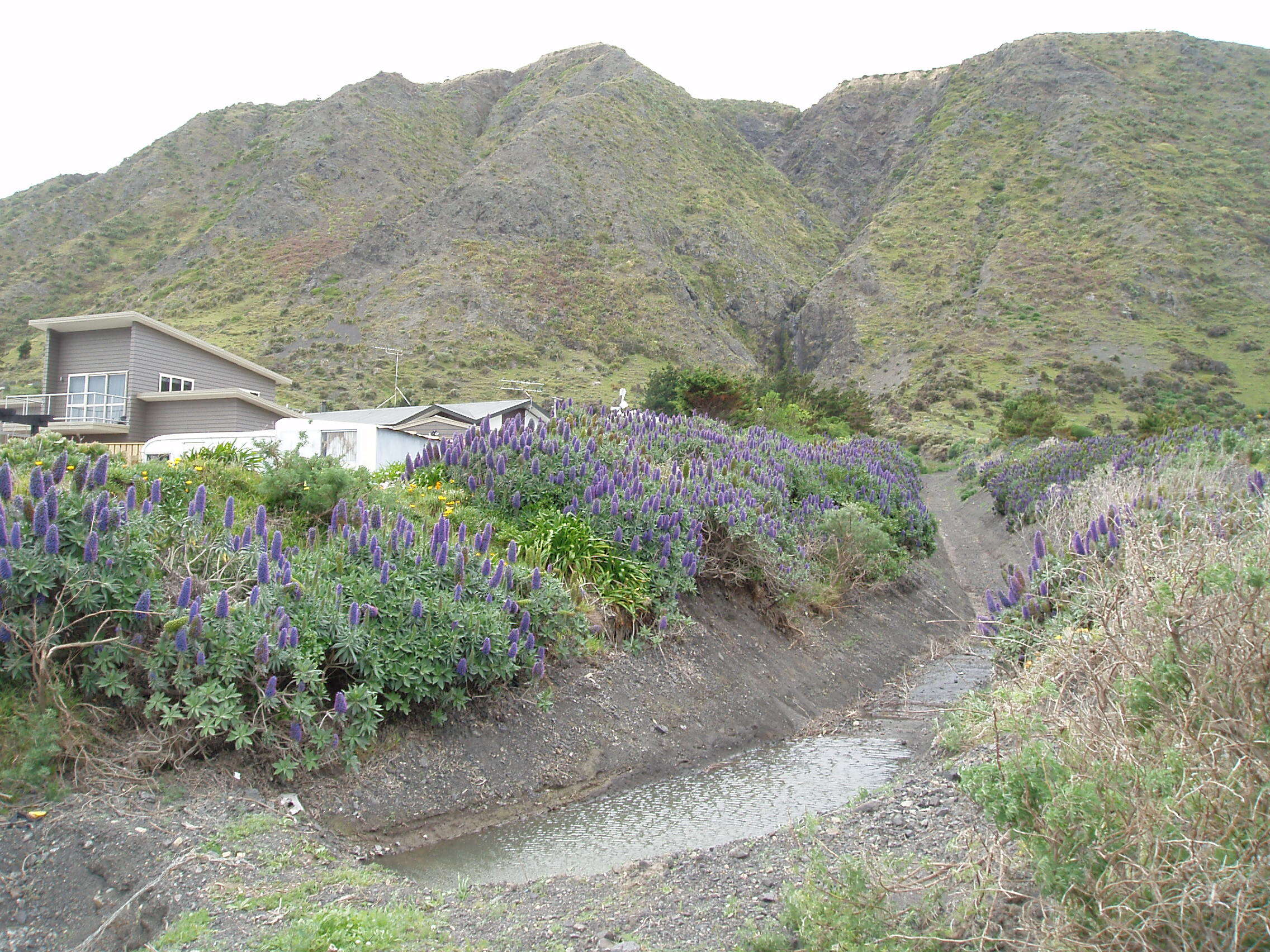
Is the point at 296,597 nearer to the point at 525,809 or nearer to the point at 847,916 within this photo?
the point at 525,809

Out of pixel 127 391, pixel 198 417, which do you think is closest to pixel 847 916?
pixel 198 417

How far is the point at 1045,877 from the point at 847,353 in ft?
187

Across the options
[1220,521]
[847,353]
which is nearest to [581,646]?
[1220,521]

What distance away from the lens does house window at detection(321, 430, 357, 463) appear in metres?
14.4

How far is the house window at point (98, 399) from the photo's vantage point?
24734mm

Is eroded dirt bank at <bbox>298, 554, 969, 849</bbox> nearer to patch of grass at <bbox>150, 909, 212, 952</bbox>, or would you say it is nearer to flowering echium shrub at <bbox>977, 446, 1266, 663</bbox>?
patch of grass at <bbox>150, 909, 212, 952</bbox>

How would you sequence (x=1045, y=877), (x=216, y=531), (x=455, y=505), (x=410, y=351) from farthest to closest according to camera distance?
(x=410, y=351) < (x=455, y=505) < (x=216, y=531) < (x=1045, y=877)

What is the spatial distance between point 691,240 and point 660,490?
60229 mm

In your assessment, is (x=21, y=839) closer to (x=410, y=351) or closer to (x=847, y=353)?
(x=410, y=351)

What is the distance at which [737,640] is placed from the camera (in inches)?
391

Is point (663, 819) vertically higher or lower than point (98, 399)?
lower

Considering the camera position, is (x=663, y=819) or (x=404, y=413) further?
(x=404, y=413)

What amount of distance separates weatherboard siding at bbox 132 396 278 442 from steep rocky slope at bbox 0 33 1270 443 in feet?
53.5

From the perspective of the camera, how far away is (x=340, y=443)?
14.7m
